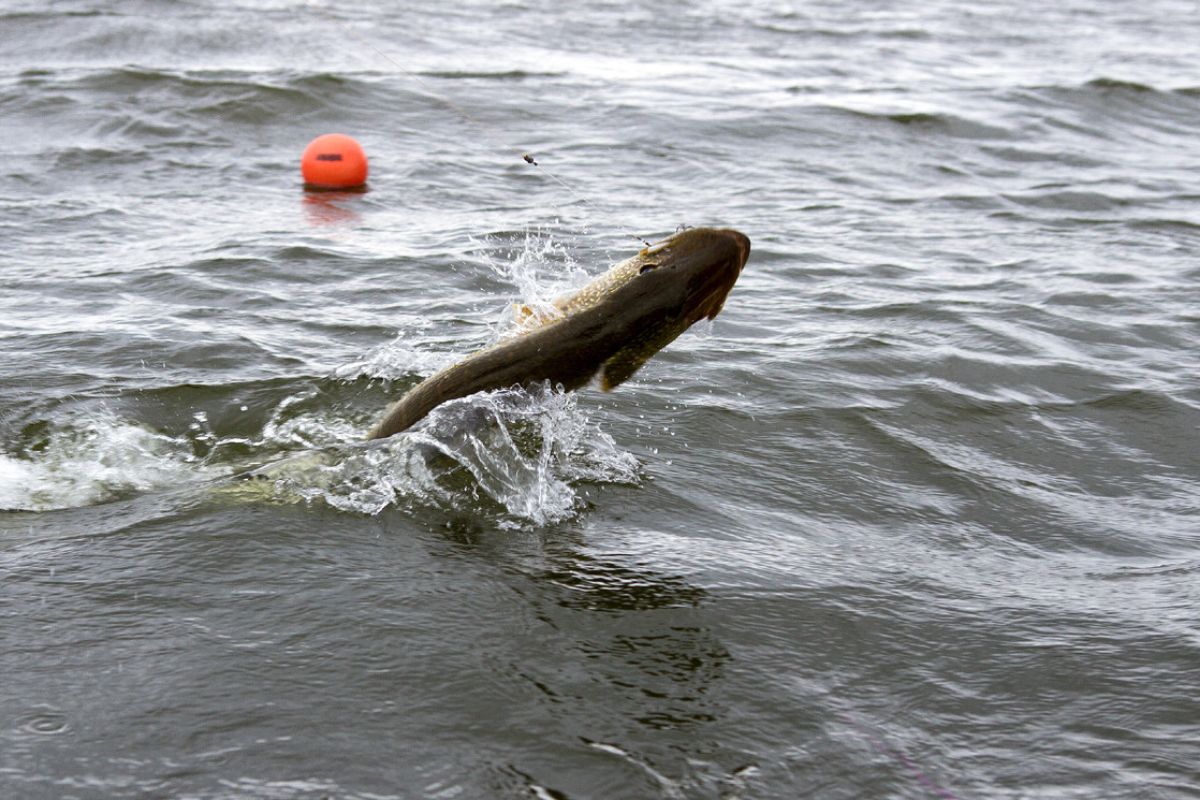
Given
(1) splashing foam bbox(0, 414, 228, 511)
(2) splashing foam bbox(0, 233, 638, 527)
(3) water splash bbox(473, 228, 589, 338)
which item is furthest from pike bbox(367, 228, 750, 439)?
(3) water splash bbox(473, 228, 589, 338)

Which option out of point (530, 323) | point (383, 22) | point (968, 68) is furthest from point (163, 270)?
point (968, 68)

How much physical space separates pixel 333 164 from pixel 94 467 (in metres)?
6.33

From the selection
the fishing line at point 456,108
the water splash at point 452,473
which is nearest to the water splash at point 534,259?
the fishing line at point 456,108

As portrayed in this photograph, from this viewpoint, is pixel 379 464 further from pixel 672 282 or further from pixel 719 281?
pixel 719 281

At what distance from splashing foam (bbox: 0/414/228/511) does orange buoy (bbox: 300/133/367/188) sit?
5.75 metres

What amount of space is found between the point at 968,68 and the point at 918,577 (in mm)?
15562

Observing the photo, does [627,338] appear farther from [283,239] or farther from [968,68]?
[968,68]

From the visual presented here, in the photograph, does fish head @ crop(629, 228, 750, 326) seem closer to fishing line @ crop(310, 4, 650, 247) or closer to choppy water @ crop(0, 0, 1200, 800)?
choppy water @ crop(0, 0, 1200, 800)

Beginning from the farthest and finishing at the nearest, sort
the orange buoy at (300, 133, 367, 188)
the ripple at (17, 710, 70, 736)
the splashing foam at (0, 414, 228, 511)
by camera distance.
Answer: the orange buoy at (300, 133, 367, 188), the splashing foam at (0, 414, 228, 511), the ripple at (17, 710, 70, 736)

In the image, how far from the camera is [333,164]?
40.3 ft

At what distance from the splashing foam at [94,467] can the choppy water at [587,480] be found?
0.03m

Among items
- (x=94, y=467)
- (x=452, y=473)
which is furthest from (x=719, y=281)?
(x=94, y=467)

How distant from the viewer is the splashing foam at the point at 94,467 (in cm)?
616

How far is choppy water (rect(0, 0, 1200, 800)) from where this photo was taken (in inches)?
179
